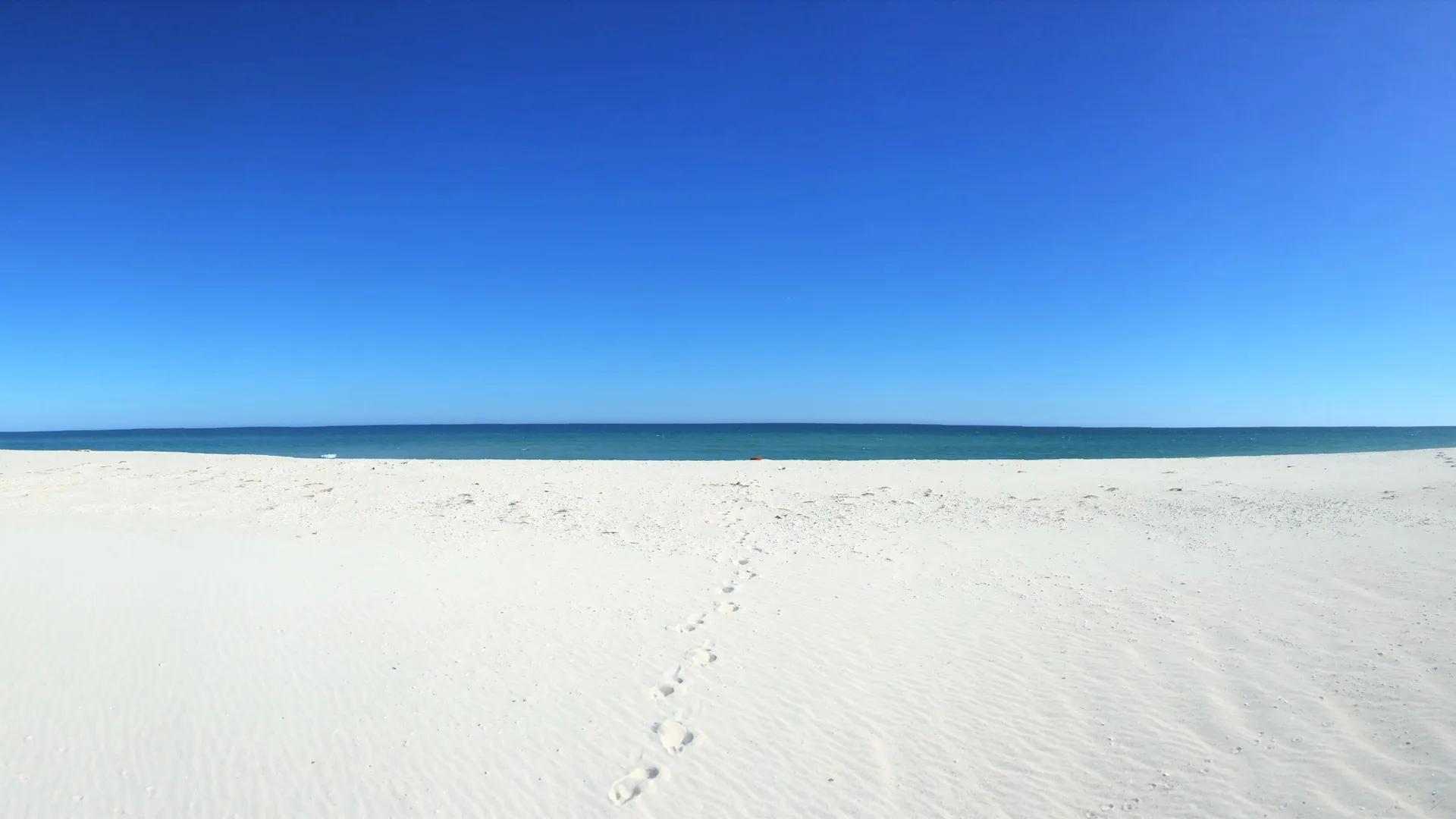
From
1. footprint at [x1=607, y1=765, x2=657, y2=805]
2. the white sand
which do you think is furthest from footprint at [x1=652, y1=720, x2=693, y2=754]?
footprint at [x1=607, y1=765, x2=657, y2=805]

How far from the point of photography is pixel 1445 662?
6.08 metres

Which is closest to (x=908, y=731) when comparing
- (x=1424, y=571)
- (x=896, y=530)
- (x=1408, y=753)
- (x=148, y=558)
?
(x=1408, y=753)

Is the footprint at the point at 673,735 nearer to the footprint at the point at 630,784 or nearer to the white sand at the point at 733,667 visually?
the white sand at the point at 733,667

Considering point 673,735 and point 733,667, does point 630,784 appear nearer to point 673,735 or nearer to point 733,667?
point 673,735

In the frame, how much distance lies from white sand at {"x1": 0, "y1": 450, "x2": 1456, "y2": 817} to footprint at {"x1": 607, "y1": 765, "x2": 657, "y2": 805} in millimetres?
31

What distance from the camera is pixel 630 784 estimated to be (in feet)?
15.5

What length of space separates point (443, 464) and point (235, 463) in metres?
7.04

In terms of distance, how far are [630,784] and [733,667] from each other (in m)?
2.00

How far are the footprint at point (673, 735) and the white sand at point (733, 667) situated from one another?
0.03 metres

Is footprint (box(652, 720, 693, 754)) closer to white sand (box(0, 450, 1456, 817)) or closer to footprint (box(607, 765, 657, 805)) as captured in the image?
white sand (box(0, 450, 1456, 817))

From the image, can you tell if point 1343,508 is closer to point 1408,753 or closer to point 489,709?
point 1408,753

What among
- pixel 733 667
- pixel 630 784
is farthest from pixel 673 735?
pixel 733 667

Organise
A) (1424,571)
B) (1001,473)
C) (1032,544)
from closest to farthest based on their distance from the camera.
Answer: (1424,571), (1032,544), (1001,473)

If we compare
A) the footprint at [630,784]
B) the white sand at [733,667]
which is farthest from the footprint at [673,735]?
the footprint at [630,784]
